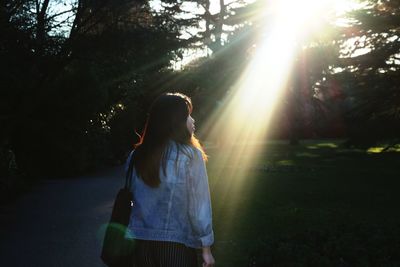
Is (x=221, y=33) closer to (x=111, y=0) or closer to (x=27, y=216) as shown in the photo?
(x=111, y=0)

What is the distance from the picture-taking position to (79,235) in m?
7.70

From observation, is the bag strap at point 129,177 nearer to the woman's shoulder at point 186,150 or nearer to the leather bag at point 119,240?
the leather bag at point 119,240

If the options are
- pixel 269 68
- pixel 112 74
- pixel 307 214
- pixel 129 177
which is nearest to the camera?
pixel 129 177

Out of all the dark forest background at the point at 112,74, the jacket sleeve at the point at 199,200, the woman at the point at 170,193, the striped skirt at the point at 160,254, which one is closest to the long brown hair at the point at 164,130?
the woman at the point at 170,193

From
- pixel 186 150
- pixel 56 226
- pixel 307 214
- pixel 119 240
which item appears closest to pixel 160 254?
pixel 119 240

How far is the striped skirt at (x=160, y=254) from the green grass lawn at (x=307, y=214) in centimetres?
240

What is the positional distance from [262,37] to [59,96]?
688 inches

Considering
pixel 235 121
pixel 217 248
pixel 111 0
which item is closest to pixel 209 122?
pixel 235 121

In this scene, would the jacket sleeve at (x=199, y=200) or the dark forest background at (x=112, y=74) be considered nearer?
the jacket sleeve at (x=199, y=200)

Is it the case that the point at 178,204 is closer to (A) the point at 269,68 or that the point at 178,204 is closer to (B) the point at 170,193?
(B) the point at 170,193

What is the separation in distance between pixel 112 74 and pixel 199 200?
1456 centimetres

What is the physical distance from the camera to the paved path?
643 centimetres

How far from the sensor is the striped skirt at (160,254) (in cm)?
300

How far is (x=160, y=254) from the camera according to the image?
3.00m
